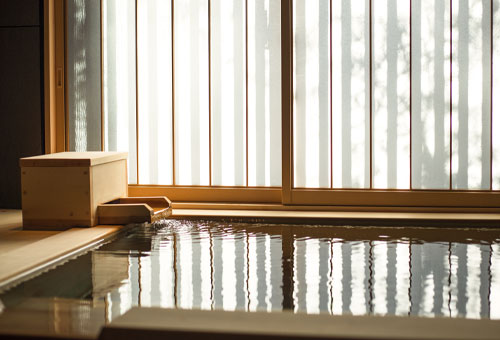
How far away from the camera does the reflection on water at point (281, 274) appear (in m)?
2.57

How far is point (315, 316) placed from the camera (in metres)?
2.20

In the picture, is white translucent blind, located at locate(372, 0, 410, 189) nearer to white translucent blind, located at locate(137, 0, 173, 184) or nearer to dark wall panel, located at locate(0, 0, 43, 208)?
white translucent blind, located at locate(137, 0, 173, 184)

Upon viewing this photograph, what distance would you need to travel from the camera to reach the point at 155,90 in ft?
17.6

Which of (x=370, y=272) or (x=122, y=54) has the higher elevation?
(x=122, y=54)

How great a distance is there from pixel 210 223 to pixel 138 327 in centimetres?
258

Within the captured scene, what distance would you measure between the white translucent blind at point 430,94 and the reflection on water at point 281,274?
718 millimetres

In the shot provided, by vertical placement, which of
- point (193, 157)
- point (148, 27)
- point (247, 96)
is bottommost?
point (193, 157)

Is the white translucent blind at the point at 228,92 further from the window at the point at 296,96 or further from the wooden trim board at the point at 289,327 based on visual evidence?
the wooden trim board at the point at 289,327

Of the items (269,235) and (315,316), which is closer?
(315,316)

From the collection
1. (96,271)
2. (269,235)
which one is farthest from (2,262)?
(269,235)

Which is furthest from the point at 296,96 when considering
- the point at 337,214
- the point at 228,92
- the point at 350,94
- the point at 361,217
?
the point at 361,217

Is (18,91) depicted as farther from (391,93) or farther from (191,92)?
(391,93)

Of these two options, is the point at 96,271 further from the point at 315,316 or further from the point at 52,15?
the point at 52,15

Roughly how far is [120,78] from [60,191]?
1.34 m
